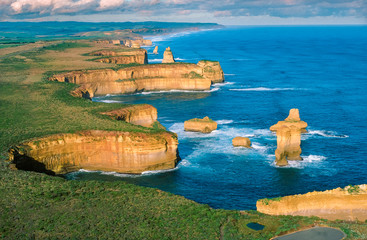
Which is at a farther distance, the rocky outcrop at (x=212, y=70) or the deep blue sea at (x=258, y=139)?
the rocky outcrop at (x=212, y=70)

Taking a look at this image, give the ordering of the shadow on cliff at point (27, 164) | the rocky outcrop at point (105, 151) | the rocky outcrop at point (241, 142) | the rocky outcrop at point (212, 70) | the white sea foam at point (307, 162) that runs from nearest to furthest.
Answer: the shadow on cliff at point (27, 164)
the rocky outcrop at point (105, 151)
the white sea foam at point (307, 162)
the rocky outcrop at point (241, 142)
the rocky outcrop at point (212, 70)

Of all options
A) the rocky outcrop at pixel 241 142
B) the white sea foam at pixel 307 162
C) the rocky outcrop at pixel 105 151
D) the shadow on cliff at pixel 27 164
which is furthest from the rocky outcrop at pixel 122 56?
the white sea foam at pixel 307 162

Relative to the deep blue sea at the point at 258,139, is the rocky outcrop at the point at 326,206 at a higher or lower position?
higher

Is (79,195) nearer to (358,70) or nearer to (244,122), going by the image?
(244,122)

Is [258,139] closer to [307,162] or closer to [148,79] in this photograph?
[307,162]

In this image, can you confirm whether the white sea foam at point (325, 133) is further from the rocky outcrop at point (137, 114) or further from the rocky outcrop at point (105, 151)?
the rocky outcrop at point (105, 151)

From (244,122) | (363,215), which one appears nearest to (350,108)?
(244,122)

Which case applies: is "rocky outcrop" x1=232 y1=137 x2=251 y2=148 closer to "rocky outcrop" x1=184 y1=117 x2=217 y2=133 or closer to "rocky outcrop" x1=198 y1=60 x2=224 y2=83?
"rocky outcrop" x1=184 y1=117 x2=217 y2=133
